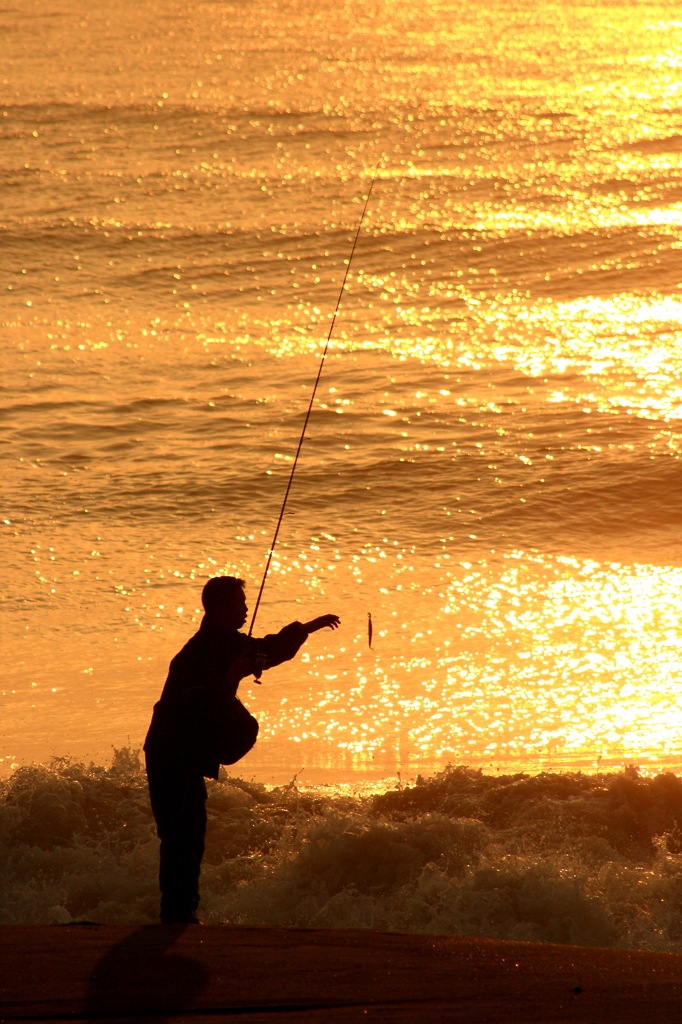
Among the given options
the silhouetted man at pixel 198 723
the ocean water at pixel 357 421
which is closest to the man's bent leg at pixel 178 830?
the silhouetted man at pixel 198 723

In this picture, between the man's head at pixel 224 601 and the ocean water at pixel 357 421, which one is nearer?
the man's head at pixel 224 601

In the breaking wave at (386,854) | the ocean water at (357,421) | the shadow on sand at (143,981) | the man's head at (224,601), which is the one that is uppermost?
the ocean water at (357,421)

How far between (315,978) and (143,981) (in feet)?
1.36

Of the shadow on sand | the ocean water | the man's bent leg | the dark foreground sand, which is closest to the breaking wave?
the ocean water

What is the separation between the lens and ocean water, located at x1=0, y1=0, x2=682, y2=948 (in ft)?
19.1

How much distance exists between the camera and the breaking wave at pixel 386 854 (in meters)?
4.61

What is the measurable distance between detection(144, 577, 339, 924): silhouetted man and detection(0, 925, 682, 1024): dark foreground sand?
1.01 feet

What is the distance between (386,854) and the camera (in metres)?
4.99

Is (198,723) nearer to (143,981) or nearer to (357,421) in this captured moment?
(143,981)

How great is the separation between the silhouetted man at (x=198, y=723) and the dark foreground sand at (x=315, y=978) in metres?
0.31

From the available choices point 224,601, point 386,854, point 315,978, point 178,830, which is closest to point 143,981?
point 315,978

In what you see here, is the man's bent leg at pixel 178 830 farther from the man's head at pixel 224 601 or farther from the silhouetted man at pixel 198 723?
the man's head at pixel 224 601

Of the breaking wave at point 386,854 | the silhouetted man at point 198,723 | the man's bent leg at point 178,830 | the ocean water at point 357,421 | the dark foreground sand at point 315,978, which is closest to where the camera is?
the dark foreground sand at point 315,978

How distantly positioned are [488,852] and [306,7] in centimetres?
2652
